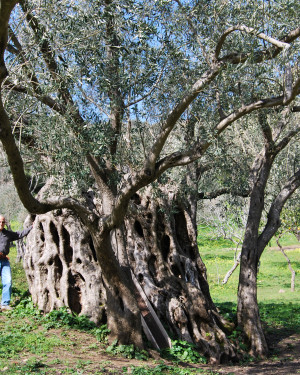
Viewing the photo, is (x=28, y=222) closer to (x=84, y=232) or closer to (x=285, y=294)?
(x=84, y=232)

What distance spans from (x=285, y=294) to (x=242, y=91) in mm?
15753

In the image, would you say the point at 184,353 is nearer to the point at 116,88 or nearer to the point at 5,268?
the point at 5,268

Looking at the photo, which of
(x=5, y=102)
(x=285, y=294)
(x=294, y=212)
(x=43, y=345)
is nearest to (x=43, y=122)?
(x=5, y=102)

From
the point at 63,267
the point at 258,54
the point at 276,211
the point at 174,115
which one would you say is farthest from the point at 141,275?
the point at 258,54

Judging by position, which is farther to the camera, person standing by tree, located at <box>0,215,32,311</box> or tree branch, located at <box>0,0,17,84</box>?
person standing by tree, located at <box>0,215,32,311</box>

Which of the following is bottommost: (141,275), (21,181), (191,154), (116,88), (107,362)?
(107,362)

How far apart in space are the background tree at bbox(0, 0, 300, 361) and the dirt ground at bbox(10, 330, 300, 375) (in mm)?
583

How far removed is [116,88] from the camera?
8.44 metres

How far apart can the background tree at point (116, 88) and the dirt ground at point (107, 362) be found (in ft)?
1.91

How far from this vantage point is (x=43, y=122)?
848cm

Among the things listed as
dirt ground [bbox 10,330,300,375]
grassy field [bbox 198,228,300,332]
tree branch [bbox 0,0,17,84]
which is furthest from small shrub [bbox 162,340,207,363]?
tree branch [bbox 0,0,17,84]

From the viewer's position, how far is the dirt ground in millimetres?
7367

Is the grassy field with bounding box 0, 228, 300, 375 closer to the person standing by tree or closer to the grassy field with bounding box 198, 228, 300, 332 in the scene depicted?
the person standing by tree

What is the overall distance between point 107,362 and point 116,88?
4.83m
